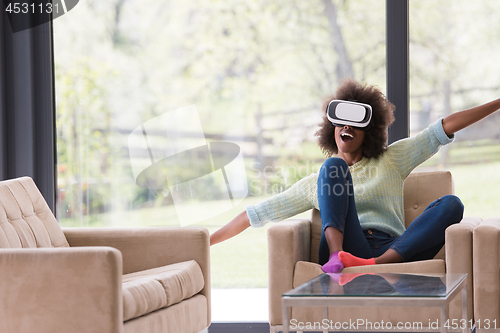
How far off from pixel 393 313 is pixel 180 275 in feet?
2.60

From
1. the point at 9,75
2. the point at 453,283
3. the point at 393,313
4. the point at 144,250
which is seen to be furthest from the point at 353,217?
the point at 9,75

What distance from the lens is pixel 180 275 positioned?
79.6 inches

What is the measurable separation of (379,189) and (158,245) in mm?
1018

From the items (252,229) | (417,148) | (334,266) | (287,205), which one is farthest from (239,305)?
(417,148)

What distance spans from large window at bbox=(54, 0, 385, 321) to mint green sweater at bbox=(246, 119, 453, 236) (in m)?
0.51

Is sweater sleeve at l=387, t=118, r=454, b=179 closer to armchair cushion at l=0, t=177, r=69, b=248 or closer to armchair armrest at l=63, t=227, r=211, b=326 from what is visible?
armchair armrest at l=63, t=227, r=211, b=326

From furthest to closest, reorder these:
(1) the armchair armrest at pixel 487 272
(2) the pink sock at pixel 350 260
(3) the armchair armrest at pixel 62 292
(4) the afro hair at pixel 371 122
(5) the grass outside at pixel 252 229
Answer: (5) the grass outside at pixel 252 229
(4) the afro hair at pixel 371 122
(2) the pink sock at pixel 350 260
(1) the armchair armrest at pixel 487 272
(3) the armchair armrest at pixel 62 292

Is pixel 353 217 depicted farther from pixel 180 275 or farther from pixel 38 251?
pixel 38 251

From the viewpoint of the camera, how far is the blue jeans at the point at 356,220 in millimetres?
2152

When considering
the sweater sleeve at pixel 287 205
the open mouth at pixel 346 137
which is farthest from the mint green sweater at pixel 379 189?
the open mouth at pixel 346 137

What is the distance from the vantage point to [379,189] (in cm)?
247

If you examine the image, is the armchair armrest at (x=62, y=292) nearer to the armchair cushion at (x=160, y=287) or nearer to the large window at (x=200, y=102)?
the armchair cushion at (x=160, y=287)

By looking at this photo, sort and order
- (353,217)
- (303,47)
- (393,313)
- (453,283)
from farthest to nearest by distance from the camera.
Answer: (303,47) → (353,217) → (393,313) → (453,283)

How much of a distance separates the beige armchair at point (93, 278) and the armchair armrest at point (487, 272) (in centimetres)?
104
